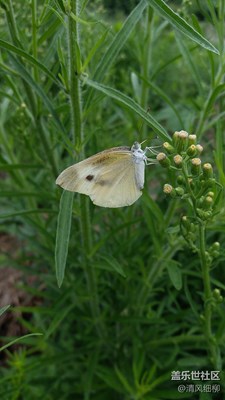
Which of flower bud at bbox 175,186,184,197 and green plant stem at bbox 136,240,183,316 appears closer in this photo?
flower bud at bbox 175,186,184,197

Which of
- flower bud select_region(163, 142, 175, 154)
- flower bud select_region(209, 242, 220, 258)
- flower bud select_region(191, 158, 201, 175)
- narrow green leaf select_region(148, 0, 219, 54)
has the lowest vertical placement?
flower bud select_region(209, 242, 220, 258)

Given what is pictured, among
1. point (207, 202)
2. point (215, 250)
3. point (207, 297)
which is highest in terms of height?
point (207, 202)

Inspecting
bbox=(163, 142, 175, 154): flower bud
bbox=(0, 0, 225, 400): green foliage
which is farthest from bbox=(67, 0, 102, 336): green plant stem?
bbox=(163, 142, 175, 154): flower bud

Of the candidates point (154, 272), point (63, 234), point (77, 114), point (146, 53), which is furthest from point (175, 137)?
point (146, 53)

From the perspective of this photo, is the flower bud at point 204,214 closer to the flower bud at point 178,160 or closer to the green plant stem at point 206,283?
the green plant stem at point 206,283

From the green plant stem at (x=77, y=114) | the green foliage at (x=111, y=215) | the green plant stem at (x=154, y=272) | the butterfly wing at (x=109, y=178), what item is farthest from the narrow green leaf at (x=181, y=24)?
the green plant stem at (x=154, y=272)

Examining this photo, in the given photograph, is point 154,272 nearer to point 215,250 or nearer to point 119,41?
point 215,250

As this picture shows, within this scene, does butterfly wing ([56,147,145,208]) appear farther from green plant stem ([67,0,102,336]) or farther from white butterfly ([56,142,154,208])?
green plant stem ([67,0,102,336])
